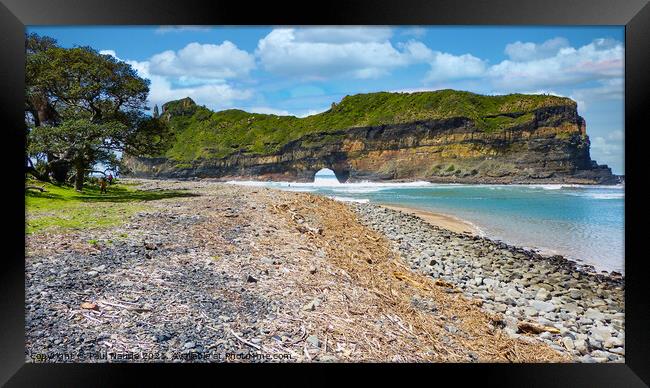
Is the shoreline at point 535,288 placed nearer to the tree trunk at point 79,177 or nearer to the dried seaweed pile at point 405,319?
the dried seaweed pile at point 405,319

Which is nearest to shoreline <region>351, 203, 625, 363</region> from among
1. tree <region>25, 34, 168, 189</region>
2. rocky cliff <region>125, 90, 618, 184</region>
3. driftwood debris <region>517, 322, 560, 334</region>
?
driftwood debris <region>517, 322, 560, 334</region>

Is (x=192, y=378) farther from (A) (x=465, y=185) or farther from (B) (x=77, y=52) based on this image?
(A) (x=465, y=185)

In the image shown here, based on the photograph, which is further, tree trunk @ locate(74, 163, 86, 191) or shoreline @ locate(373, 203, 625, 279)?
tree trunk @ locate(74, 163, 86, 191)

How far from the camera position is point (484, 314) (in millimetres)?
3266

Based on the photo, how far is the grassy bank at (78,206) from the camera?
3.39 metres

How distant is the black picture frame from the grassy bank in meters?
0.58

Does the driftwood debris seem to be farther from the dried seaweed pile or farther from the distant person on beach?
the distant person on beach

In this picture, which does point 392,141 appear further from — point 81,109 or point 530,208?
point 81,109

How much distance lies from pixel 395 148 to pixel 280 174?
88.8 inches

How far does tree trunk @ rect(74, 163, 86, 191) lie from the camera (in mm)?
4746

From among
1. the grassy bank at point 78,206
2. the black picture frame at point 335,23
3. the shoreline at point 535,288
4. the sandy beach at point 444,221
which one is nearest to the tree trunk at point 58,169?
the grassy bank at point 78,206

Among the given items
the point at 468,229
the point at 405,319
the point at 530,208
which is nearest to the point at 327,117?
the point at 405,319
